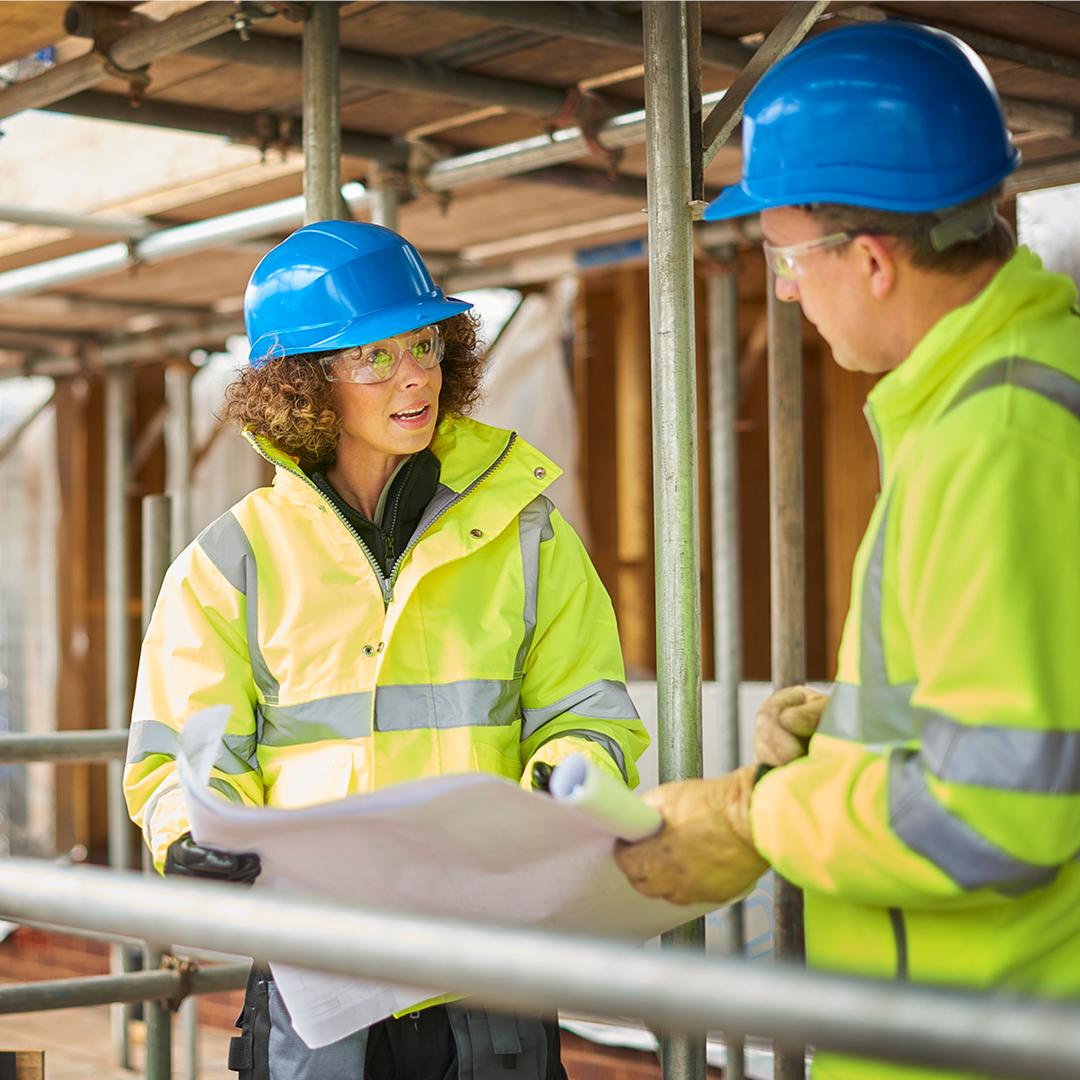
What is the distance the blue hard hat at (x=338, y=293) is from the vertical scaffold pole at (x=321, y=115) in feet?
2.20

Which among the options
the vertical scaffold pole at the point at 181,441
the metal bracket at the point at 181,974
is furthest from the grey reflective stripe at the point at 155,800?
the vertical scaffold pole at the point at 181,441

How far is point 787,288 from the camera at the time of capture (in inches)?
73.0

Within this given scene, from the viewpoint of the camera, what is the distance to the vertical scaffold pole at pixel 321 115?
134 inches

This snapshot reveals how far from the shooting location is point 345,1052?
240 centimetres

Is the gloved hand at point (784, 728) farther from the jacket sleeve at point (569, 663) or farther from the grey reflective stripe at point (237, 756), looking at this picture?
the grey reflective stripe at point (237, 756)

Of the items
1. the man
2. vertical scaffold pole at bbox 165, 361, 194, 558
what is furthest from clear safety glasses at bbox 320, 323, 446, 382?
vertical scaffold pole at bbox 165, 361, 194, 558

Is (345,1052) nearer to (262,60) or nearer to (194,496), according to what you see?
(262,60)

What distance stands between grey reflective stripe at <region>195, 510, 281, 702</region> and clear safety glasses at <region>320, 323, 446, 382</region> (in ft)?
0.98

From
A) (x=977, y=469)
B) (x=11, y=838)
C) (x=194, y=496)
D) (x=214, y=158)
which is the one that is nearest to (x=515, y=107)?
(x=214, y=158)

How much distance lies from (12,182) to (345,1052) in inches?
208

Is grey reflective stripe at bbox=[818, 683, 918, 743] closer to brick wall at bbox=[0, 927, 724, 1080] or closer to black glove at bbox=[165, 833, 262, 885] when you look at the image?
black glove at bbox=[165, 833, 262, 885]

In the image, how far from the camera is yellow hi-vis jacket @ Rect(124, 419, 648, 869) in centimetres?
246

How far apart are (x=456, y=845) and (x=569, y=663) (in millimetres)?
678

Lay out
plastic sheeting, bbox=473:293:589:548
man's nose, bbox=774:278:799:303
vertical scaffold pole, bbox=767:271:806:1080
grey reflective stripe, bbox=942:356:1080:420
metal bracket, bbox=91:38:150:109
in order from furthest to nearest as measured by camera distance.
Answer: plastic sheeting, bbox=473:293:589:548 < vertical scaffold pole, bbox=767:271:806:1080 < metal bracket, bbox=91:38:150:109 < man's nose, bbox=774:278:799:303 < grey reflective stripe, bbox=942:356:1080:420
